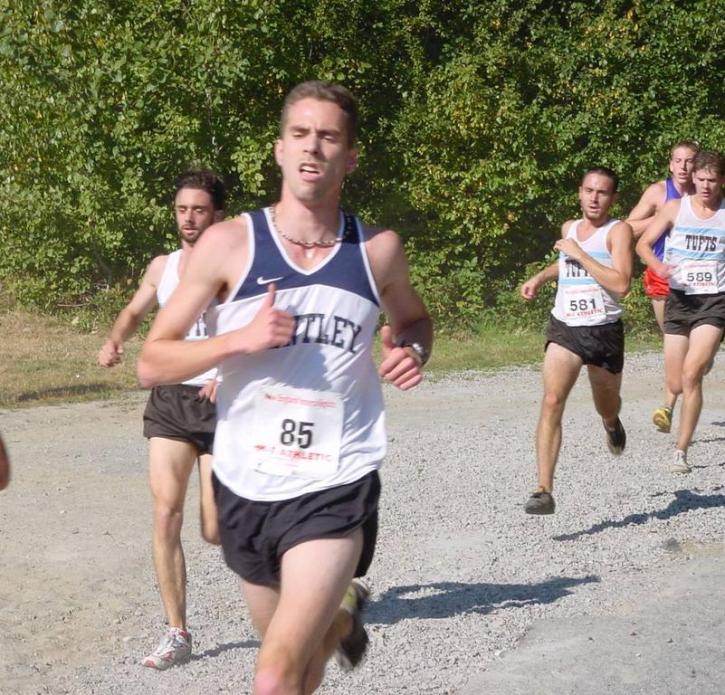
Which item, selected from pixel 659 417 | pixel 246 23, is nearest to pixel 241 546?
pixel 659 417

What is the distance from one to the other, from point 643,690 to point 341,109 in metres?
2.57

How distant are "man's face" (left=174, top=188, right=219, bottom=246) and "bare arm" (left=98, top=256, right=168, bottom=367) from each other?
0.89 feet

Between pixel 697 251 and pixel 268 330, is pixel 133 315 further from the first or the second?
pixel 697 251

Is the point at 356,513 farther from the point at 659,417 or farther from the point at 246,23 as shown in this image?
the point at 246,23

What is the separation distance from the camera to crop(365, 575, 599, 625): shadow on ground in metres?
6.29

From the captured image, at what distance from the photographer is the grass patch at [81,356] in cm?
1358

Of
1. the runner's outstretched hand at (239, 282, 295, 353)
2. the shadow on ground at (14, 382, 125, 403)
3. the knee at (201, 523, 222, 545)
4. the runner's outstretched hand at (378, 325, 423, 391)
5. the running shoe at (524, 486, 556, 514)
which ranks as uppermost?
the runner's outstretched hand at (239, 282, 295, 353)

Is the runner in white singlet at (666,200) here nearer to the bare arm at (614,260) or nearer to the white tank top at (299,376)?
the bare arm at (614,260)

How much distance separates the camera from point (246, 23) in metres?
17.7

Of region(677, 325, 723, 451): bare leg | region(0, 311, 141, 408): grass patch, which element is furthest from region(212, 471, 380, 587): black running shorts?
region(0, 311, 141, 408): grass patch

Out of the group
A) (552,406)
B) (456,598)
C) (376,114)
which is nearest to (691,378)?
(552,406)

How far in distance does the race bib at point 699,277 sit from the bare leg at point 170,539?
5.08 meters

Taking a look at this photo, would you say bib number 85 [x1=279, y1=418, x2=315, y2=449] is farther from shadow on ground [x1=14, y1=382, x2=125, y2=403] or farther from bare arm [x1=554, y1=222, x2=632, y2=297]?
shadow on ground [x1=14, y1=382, x2=125, y2=403]

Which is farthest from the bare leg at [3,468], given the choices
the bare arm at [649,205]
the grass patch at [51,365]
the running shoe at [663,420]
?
the grass patch at [51,365]
